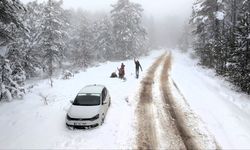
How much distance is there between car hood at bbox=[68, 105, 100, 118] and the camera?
40.1ft

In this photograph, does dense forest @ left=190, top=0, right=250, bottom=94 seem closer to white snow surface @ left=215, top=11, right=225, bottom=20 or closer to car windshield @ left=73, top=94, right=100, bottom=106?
white snow surface @ left=215, top=11, right=225, bottom=20

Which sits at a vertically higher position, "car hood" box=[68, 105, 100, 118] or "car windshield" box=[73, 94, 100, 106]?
"car windshield" box=[73, 94, 100, 106]

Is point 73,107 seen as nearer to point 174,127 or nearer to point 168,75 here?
point 174,127

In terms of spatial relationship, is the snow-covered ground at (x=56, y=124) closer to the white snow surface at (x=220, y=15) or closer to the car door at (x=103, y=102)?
the car door at (x=103, y=102)

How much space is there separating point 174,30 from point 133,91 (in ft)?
515

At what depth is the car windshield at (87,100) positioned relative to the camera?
1338 cm

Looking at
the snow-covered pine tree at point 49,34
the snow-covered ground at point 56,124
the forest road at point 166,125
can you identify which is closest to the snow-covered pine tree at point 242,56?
the forest road at point 166,125

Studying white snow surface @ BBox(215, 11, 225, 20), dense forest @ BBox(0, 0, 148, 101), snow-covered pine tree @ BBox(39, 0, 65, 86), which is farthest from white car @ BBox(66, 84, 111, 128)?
snow-covered pine tree @ BBox(39, 0, 65, 86)

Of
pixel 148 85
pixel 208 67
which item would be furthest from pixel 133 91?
pixel 208 67

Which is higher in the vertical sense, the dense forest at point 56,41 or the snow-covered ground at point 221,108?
the dense forest at point 56,41

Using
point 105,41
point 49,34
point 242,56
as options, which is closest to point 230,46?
point 242,56

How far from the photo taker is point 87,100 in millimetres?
13625

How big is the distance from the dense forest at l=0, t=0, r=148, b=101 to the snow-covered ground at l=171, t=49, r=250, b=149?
11241 millimetres

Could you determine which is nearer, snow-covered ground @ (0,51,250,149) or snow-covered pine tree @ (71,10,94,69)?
snow-covered ground @ (0,51,250,149)
